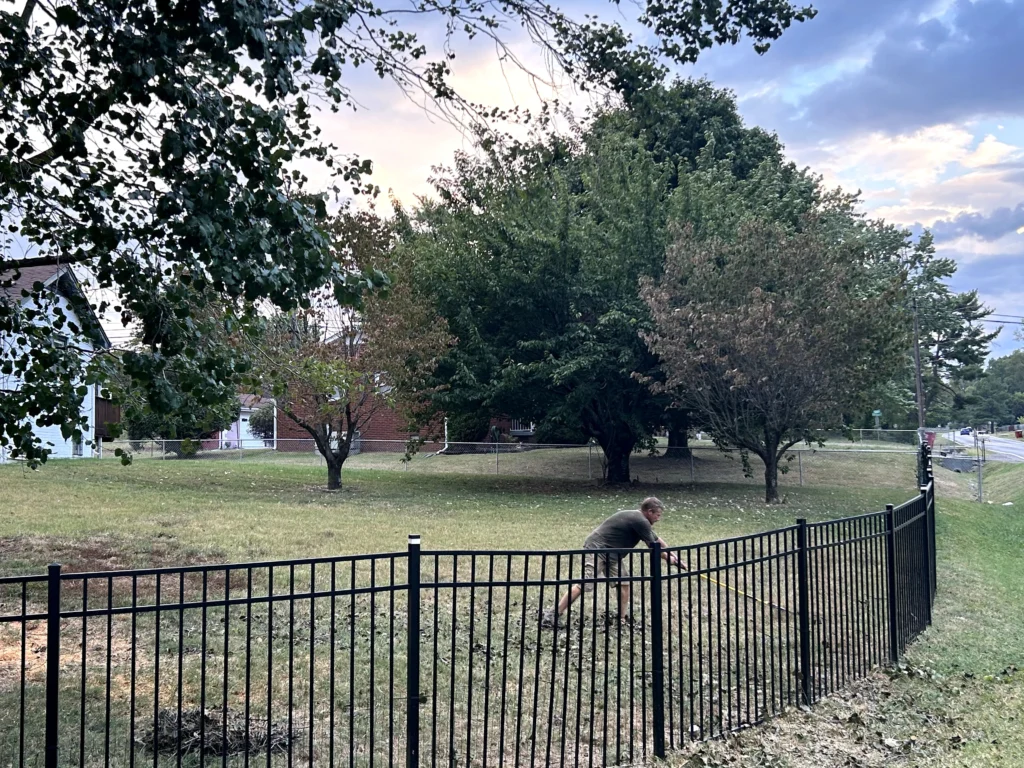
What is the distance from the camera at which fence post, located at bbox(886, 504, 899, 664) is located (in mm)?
7267

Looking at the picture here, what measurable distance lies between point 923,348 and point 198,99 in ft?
206

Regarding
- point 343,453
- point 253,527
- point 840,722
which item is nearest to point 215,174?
point 840,722

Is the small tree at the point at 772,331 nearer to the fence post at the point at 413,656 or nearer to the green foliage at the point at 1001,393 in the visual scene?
the fence post at the point at 413,656

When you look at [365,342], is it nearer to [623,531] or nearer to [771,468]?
[771,468]

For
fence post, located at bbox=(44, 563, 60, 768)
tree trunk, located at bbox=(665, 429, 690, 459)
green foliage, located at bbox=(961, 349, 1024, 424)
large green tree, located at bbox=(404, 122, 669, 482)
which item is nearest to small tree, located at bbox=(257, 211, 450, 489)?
large green tree, located at bbox=(404, 122, 669, 482)

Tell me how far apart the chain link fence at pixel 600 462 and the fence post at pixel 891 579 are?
19.1 meters

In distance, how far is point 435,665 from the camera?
14.5 ft

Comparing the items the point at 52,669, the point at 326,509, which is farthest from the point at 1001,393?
the point at 52,669

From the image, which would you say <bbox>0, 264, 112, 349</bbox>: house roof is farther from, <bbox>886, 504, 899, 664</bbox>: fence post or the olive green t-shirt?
<bbox>886, 504, 899, 664</bbox>: fence post

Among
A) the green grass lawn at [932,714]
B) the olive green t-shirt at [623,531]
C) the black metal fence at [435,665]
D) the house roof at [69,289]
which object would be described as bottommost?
the green grass lawn at [932,714]

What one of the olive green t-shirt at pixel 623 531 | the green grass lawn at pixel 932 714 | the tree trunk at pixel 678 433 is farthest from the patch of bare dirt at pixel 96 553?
the tree trunk at pixel 678 433

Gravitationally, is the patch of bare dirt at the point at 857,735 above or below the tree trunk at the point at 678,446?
below

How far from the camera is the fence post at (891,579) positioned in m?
7.27

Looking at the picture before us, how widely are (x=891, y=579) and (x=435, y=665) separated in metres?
4.60
